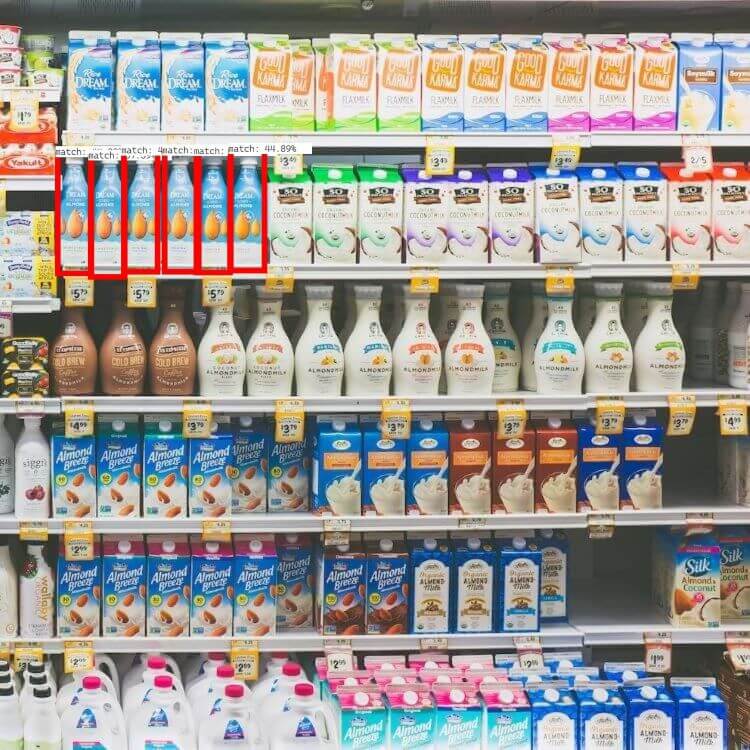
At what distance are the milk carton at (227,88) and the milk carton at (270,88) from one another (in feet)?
0.08

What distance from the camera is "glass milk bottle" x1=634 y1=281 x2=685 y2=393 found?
391cm

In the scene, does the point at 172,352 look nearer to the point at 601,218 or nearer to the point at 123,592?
the point at 123,592

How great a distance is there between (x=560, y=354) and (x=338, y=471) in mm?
793

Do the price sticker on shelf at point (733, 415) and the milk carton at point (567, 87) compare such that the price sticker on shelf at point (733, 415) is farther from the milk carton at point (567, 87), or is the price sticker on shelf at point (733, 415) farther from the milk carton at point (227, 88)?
the milk carton at point (227, 88)

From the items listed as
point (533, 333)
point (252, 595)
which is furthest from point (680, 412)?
point (252, 595)

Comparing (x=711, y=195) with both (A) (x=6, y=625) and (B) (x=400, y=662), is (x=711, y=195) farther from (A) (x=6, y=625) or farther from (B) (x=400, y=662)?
(A) (x=6, y=625)

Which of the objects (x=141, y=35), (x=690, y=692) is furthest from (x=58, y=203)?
(x=690, y=692)

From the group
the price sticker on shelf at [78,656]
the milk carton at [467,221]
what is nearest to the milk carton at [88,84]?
the milk carton at [467,221]

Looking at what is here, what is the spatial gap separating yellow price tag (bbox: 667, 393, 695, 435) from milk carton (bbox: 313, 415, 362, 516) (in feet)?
3.26

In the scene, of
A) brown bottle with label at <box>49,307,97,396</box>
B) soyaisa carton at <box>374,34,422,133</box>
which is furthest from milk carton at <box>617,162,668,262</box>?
brown bottle with label at <box>49,307,97,396</box>

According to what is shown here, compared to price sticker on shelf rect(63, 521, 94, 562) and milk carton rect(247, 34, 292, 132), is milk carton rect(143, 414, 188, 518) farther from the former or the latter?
milk carton rect(247, 34, 292, 132)

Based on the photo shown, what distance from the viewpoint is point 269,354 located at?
3.80m

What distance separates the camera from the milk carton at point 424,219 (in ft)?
12.5

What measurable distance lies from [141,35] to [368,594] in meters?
1.88
